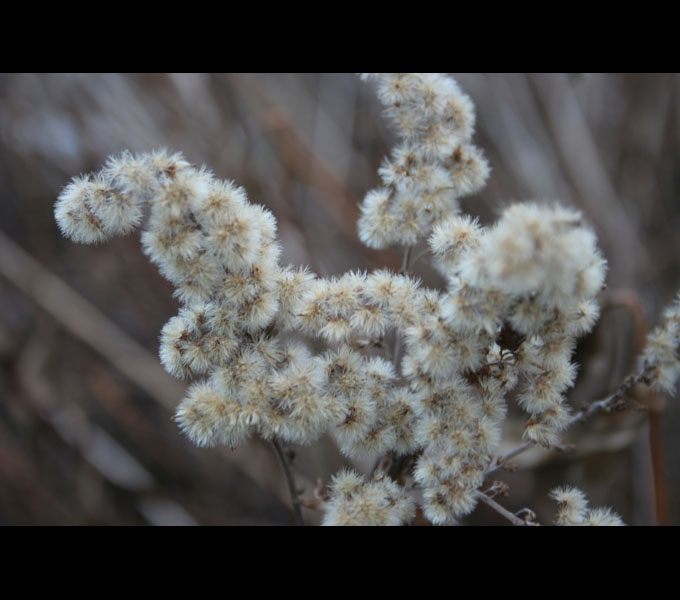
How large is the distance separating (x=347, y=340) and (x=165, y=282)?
1.84 m

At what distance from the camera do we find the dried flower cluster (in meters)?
1.03

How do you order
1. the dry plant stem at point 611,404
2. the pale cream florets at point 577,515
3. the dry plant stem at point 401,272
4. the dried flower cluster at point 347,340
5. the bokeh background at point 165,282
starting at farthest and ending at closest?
the bokeh background at point 165,282, the dry plant stem at point 401,272, the dry plant stem at point 611,404, the pale cream florets at point 577,515, the dried flower cluster at point 347,340

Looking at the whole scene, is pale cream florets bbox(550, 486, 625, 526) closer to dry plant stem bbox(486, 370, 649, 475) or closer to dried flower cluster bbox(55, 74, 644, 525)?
dried flower cluster bbox(55, 74, 644, 525)

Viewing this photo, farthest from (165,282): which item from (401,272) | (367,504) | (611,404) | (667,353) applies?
(667,353)

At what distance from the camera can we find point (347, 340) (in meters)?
1.20

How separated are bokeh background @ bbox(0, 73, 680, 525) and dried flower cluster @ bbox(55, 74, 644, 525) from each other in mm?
1298

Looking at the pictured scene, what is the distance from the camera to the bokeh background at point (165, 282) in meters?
2.70

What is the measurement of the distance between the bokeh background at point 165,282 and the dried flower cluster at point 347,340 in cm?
130

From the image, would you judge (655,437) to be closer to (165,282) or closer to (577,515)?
(577,515)

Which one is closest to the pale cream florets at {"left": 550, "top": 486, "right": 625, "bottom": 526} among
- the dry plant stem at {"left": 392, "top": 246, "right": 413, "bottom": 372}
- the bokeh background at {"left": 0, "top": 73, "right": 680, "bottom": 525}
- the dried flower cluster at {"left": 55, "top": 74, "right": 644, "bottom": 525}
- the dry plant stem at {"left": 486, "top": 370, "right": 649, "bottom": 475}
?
the dried flower cluster at {"left": 55, "top": 74, "right": 644, "bottom": 525}

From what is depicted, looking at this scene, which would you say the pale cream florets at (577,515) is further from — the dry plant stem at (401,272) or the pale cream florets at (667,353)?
the dry plant stem at (401,272)

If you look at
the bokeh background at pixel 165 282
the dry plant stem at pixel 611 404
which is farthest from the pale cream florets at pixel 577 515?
the bokeh background at pixel 165 282

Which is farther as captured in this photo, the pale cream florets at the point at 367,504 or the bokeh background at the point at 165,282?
the bokeh background at the point at 165,282

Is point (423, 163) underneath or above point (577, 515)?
above
